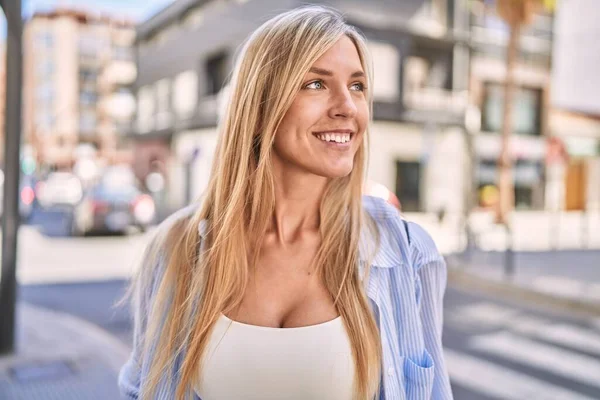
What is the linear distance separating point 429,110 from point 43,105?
6272cm

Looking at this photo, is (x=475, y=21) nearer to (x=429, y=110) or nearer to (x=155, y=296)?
(x=429, y=110)

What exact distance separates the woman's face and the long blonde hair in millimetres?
41

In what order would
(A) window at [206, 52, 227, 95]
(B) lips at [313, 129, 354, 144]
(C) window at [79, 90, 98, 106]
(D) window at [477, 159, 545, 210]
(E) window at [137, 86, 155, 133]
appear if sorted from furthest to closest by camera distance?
(C) window at [79, 90, 98, 106]
(E) window at [137, 86, 155, 133]
(A) window at [206, 52, 227, 95]
(D) window at [477, 159, 545, 210]
(B) lips at [313, 129, 354, 144]

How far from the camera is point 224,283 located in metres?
1.75

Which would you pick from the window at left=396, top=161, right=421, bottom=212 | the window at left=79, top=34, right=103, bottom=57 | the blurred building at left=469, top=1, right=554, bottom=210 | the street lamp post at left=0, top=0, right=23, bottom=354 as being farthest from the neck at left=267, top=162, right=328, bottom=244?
the window at left=79, top=34, right=103, bottom=57

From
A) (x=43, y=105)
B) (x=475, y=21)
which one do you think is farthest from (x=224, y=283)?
(x=43, y=105)

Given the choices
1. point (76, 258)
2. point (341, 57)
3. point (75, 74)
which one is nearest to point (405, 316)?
point (341, 57)

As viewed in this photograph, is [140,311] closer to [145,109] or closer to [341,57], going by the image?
[341,57]

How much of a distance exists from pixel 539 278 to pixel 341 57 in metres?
9.14

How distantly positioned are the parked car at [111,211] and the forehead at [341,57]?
618 inches

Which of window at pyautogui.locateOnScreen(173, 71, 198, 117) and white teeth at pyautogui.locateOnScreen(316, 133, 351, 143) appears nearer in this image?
white teeth at pyautogui.locateOnScreen(316, 133, 351, 143)

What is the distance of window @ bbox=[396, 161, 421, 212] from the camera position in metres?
26.9

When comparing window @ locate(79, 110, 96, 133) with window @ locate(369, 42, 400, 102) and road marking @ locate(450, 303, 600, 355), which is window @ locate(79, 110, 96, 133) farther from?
road marking @ locate(450, 303, 600, 355)

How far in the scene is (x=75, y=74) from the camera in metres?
74.1
